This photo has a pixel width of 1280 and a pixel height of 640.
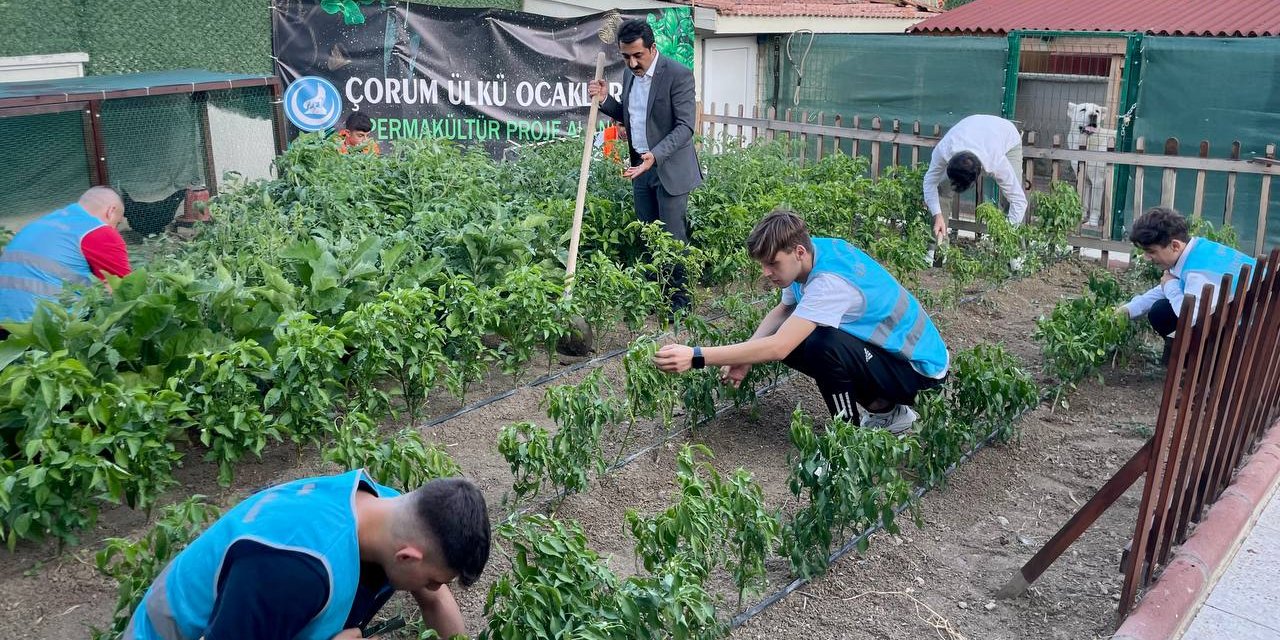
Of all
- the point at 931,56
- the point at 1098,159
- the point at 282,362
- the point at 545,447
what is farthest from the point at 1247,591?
the point at 931,56

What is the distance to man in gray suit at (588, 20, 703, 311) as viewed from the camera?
677 centimetres

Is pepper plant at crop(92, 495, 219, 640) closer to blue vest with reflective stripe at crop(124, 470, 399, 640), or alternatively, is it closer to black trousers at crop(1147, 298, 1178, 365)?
blue vest with reflective stripe at crop(124, 470, 399, 640)

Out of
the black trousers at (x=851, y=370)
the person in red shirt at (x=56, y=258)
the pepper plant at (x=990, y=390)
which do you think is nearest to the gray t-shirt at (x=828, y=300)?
the black trousers at (x=851, y=370)

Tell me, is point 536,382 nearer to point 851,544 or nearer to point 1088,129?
point 851,544

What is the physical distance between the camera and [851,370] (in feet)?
15.2

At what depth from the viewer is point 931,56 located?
38.2 feet

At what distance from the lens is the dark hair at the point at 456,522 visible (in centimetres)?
229

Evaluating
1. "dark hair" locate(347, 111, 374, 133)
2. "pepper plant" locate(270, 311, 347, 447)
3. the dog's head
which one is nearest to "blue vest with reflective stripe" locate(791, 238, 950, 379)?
"pepper plant" locate(270, 311, 347, 447)

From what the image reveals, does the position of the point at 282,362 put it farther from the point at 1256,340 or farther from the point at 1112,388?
the point at 1112,388

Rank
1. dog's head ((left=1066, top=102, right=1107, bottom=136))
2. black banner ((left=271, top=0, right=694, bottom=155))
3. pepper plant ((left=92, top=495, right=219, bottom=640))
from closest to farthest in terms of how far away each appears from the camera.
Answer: pepper plant ((left=92, top=495, right=219, bottom=640)), black banner ((left=271, top=0, right=694, bottom=155)), dog's head ((left=1066, top=102, right=1107, bottom=136))

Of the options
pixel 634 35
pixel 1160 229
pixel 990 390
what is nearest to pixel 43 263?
pixel 634 35

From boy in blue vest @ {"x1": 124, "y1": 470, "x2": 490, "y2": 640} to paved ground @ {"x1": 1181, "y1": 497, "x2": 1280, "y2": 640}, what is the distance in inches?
102

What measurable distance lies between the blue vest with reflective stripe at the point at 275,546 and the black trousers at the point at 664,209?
4453 millimetres

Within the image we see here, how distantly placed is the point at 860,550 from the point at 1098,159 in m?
6.13
